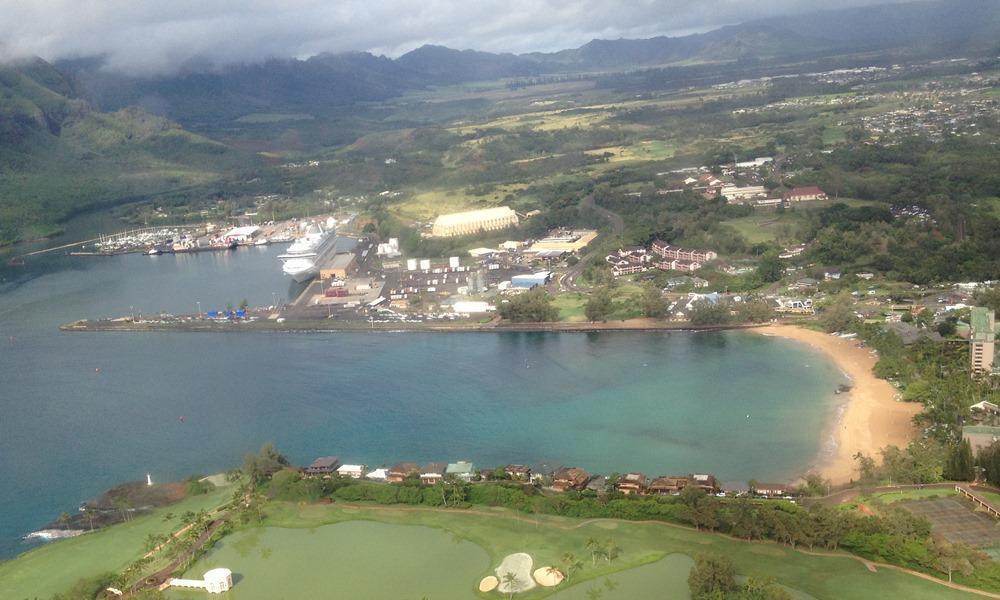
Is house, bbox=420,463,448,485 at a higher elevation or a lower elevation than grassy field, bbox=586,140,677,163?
lower

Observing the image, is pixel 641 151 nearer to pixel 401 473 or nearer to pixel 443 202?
pixel 443 202

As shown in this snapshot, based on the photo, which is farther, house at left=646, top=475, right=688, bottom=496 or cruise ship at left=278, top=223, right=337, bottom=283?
cruise ship at left=278, top=223, right=337, bottom=283

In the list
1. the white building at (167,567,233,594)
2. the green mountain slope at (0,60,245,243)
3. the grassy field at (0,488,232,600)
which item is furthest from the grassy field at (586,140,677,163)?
the white building at (167,567,233,594)

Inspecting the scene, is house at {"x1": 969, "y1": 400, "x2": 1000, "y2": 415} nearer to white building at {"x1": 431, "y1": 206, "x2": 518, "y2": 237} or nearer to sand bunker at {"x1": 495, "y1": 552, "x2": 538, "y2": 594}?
sand bunker at {"x1": 495, "y1": 552, "x2": 538, "y2": 594}

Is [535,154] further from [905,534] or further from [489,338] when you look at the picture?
[905,534]

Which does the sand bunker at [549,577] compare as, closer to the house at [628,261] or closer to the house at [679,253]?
the house at [628,261]

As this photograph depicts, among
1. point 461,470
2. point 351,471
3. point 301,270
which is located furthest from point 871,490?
point 301,270
